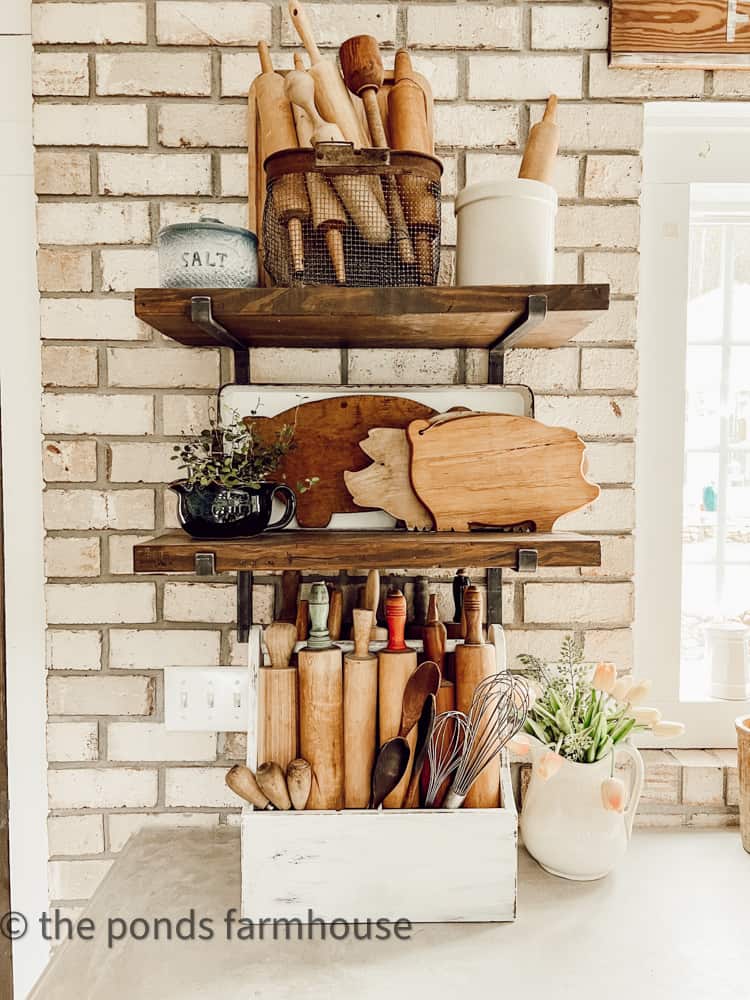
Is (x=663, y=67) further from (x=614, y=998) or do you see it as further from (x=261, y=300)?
(x=614, y=998)

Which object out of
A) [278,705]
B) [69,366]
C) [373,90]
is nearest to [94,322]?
[69,366]

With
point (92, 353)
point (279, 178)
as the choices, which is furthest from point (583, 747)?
point (92, 353)

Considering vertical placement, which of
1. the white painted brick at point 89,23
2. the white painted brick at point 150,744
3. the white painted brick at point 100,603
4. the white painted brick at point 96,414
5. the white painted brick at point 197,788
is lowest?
the white painted brick at point 197,788

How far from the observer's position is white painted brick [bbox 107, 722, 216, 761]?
4.03 feet

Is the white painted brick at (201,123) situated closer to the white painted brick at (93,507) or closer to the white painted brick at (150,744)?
the white painted brick at (93,507)

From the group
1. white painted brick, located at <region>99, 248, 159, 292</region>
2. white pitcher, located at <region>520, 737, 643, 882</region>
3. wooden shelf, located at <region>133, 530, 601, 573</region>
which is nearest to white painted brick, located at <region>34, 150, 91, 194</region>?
white painted brick, located at <region>99, 248, 159, 292</region>

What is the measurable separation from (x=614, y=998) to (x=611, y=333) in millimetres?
944

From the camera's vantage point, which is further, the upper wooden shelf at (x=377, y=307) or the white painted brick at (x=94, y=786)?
the white painted brick at (x=94, y=786)

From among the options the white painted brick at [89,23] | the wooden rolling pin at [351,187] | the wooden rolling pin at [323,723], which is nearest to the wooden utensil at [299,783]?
the wooden rolling pin at [323,723]

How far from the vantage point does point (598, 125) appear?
3.93 feet

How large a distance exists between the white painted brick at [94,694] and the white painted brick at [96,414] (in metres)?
0.42

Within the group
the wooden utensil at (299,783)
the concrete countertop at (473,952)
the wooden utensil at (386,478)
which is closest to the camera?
the concrete countertop at (473,952)

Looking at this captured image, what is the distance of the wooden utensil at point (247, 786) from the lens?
939 mm

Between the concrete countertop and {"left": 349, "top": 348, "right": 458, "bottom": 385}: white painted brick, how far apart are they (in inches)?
29.3
